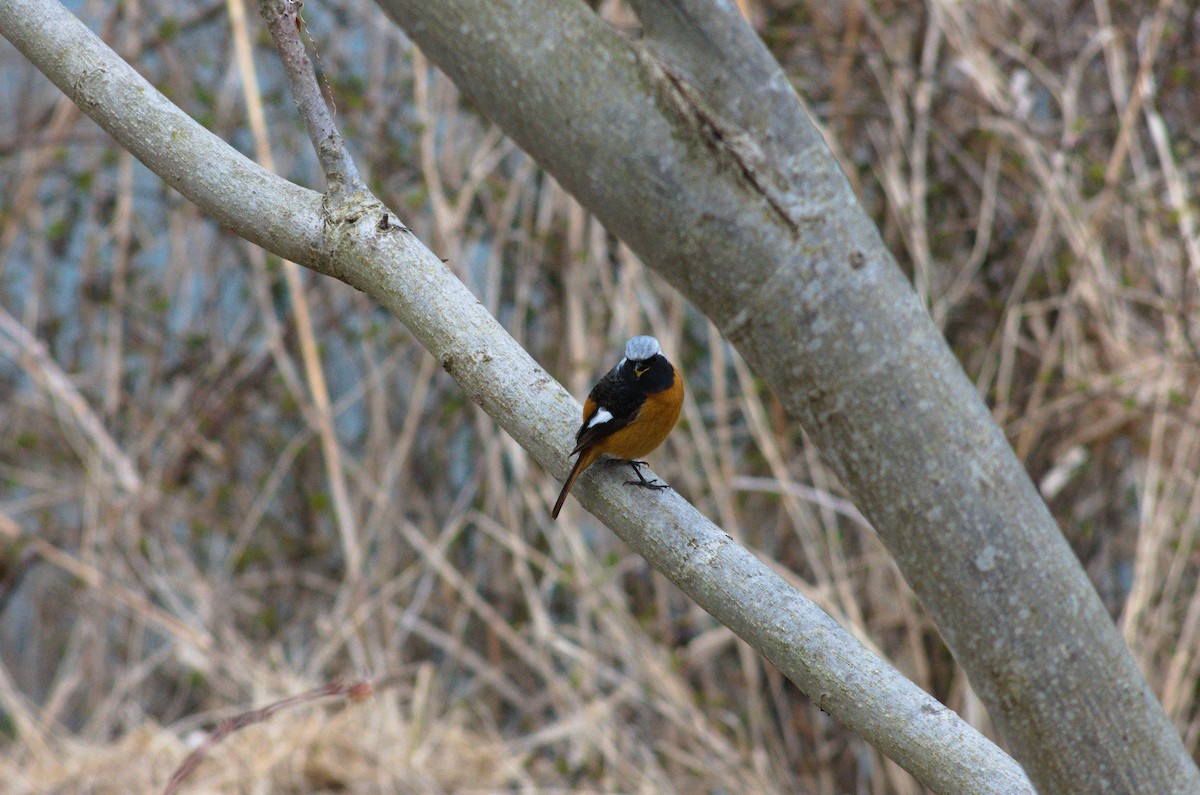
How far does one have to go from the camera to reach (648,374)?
69.9 inches

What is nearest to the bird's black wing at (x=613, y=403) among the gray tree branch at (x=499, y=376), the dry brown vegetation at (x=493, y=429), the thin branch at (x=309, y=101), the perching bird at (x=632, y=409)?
the perching bird at (x=632, y=409)

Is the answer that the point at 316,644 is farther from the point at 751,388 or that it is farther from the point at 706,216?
the point at 706,216

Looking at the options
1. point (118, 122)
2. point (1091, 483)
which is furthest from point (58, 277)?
point (1091, 483)

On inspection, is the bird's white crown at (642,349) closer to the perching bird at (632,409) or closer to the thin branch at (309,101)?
the perching bird at (632,409)

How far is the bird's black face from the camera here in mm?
1739

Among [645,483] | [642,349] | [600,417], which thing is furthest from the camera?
[642,349]

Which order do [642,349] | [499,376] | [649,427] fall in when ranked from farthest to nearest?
[642,349]
[649,427]
[499,376]

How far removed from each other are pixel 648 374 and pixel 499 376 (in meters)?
0.68

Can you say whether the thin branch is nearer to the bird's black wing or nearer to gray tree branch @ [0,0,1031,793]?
gray tree branch @ [0,0,1031,793]

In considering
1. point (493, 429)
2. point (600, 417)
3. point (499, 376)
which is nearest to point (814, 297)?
point (499, 376)

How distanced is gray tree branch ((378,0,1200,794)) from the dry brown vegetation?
222cm

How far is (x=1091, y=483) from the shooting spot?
12.2 ft

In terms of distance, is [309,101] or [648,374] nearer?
[309,101]

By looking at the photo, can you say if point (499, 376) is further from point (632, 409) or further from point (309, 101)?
point (632, 409)
